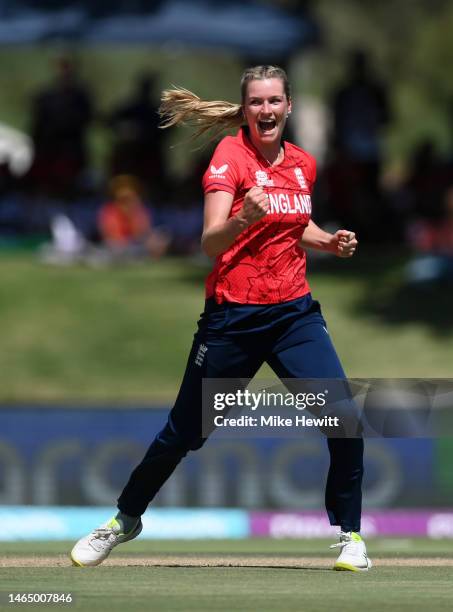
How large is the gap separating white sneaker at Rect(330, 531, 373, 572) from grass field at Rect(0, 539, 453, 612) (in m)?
0.08

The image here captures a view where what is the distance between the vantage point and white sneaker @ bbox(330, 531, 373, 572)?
7383 mm

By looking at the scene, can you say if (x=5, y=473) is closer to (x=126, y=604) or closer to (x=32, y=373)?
(x=32, y=373)

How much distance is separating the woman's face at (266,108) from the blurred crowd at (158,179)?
11990 millimetres

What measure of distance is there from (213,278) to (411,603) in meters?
1.85

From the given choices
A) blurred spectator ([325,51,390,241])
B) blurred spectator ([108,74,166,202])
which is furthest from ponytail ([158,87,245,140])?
blurred spectator ([108,74,166,202])

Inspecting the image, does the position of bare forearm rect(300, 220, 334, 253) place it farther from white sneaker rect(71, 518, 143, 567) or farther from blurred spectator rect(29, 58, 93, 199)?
blurred spectator rect(29, 58, 93, 199)

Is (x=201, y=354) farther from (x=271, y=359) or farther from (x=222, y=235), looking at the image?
(x=222, y=235)

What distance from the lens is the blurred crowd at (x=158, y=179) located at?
1952 centimetres

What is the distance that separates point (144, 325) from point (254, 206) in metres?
11.1

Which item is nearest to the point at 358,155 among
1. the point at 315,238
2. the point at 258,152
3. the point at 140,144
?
the point at 140,144

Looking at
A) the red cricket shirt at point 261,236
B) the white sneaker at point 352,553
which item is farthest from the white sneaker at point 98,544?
the red cricket shirt at point 261,236

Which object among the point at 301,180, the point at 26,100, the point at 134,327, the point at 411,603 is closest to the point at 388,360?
the point at 134,327

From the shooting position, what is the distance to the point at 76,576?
709 centimetres

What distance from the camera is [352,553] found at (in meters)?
7.39
